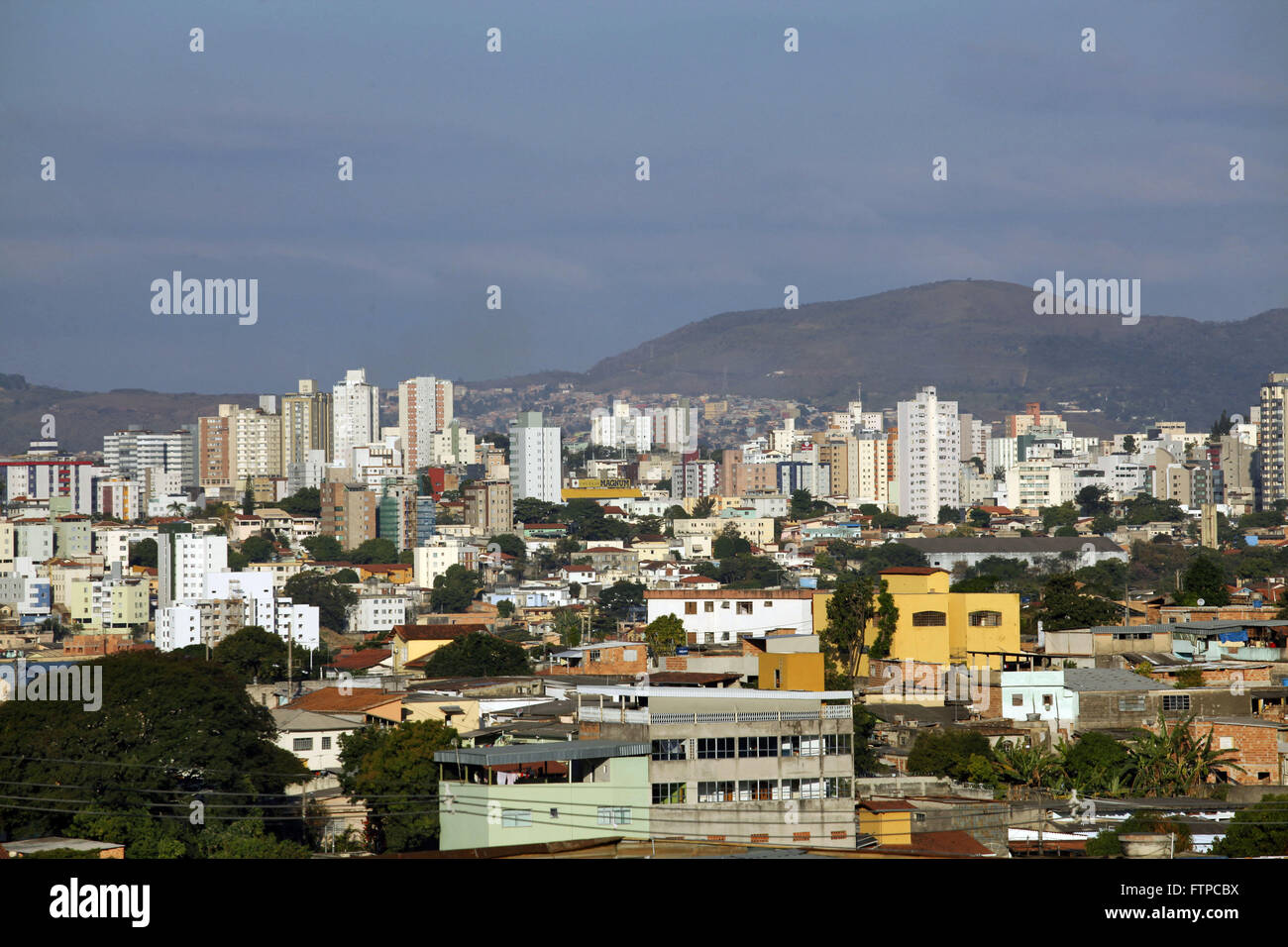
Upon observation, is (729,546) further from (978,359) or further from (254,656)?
(978,359)

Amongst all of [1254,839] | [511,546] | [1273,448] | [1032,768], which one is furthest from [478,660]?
[1273,448]

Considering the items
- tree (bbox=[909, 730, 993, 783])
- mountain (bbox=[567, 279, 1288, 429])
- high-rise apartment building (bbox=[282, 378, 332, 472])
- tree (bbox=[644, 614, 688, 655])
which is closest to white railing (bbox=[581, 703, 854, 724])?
tree (bbox=[909, 730, 993, 783])

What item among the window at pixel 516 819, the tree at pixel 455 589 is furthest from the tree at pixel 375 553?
the window at pixel 516 819

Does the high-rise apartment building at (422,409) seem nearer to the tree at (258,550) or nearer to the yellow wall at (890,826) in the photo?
the tree at (258,550)

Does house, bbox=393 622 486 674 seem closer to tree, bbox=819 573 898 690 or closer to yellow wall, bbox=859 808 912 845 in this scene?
tree, bbox=819 573 898 690

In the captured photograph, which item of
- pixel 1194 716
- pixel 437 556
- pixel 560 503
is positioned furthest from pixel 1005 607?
pixel 560 503
